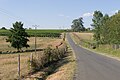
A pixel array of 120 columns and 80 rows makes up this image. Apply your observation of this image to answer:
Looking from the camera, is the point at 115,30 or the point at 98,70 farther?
the point at 115,30

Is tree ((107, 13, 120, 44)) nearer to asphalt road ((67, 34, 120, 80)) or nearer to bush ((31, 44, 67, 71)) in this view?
bush ((31, 44, 67, 71))

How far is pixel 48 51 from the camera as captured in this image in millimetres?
33438

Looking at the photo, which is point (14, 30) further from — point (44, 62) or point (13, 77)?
point (13, 77)

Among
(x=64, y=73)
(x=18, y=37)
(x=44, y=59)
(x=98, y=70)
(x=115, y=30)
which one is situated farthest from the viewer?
(x=18, y=37)

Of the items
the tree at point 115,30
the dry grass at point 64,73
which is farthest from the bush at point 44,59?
the tree at point 115,30

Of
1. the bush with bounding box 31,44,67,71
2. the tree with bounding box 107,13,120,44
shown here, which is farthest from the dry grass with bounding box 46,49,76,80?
the tree with bounding box 107,13,120,44

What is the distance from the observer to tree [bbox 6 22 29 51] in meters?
86.8

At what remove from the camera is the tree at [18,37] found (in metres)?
86.8

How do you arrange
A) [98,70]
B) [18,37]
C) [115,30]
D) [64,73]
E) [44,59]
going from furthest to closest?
[18,37] → [115,30] → [44,59] → [98,70] → [64,73]

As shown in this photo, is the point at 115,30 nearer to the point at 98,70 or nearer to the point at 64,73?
the point at 98,70

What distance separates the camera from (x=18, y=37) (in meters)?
87.5

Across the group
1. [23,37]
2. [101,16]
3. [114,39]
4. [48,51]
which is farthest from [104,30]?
[48,51]

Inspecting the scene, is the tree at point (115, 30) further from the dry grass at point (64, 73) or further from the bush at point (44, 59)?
the dry grass at point (64, 73)

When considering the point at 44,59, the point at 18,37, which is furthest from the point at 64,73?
the point at 18,37
